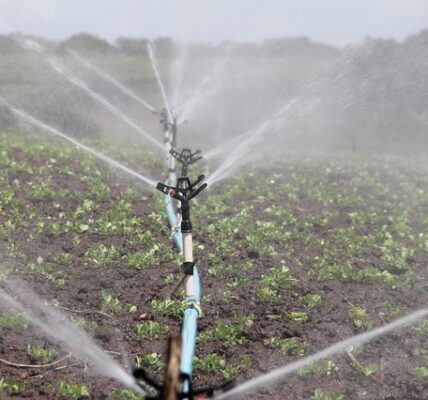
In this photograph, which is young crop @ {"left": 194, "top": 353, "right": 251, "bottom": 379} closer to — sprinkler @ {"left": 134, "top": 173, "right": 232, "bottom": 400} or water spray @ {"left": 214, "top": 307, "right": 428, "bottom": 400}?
water spray @ {"left": 214, "top": 307, "right": 428, "bottom": 400}

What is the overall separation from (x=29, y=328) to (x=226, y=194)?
7.82 m

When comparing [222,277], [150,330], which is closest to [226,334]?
[150,330]

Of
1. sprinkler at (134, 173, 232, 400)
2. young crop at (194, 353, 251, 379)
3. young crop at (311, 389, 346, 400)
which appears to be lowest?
young crop at (311, 389, 346, 400)

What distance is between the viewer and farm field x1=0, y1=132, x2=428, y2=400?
605cm

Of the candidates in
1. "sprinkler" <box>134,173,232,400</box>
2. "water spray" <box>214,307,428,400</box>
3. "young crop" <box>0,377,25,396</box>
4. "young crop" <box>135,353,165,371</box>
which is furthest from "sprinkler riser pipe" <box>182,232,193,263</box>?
"young crop" <box>0,377,25,396</box>

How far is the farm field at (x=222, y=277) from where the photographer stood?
19.9 ft

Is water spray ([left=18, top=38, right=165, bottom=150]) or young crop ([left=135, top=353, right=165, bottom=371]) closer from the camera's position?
young crop ([left=135, top=353, right=165, bottom=371])

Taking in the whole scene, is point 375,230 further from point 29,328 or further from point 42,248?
point 29,328

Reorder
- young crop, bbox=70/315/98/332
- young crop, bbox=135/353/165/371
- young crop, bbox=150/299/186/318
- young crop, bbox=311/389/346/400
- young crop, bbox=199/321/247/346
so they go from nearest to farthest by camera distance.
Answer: young crop, bbox=311/389/346/400 < young crop, bbox=135/353/165/371 < young crop, bbox=70/315/98/332 < young crop, bbox=199/321/247/346 < young crop, bbox=150/299/186/318

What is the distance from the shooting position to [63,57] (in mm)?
41250

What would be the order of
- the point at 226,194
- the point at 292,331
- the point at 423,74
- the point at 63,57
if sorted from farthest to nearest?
1. the point at 63,57
2. the point at 423,74
3. the point at 226,194
4. the point at 292,331

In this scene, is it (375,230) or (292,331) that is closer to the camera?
(292,331)

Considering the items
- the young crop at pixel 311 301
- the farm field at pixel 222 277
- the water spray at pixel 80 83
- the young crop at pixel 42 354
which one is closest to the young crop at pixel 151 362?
the farm field at pixel 222 277

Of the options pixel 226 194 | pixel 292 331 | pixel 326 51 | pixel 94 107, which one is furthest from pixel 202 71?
pixel 292 331
